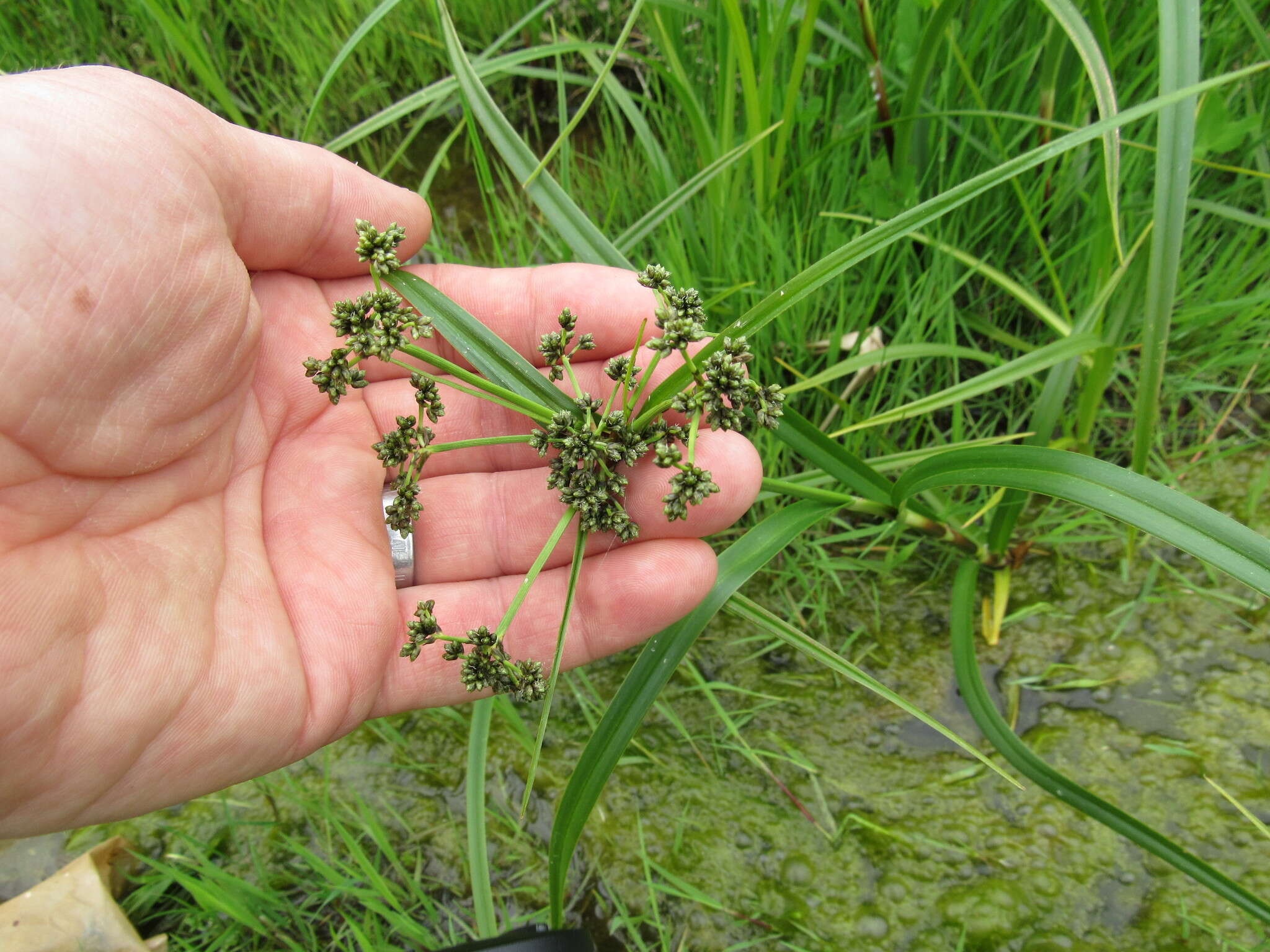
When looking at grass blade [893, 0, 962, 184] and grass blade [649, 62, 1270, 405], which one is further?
grass blade [893, 0, 962, 184]

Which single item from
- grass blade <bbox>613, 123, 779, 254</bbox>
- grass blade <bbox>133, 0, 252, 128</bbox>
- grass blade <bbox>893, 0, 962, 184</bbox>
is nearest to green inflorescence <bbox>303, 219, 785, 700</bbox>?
grass blade <bbox>613, 123, 779, 254</bbox>

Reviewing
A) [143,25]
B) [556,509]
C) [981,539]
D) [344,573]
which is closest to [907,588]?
[981,539]

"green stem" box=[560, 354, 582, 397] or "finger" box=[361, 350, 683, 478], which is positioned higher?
"green stem" box=[560, 354, 582, 397]

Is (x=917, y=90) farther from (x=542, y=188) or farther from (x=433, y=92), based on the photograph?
(x=433, y=92)

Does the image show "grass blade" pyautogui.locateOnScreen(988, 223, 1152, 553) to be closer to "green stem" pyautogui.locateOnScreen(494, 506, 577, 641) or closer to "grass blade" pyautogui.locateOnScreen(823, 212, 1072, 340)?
"grass blade" pyautogui.locateOnScreen(823, 212, 1072, 340)

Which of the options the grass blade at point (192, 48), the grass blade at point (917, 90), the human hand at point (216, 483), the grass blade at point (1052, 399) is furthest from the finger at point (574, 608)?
the grass blade at point (192, 48)
